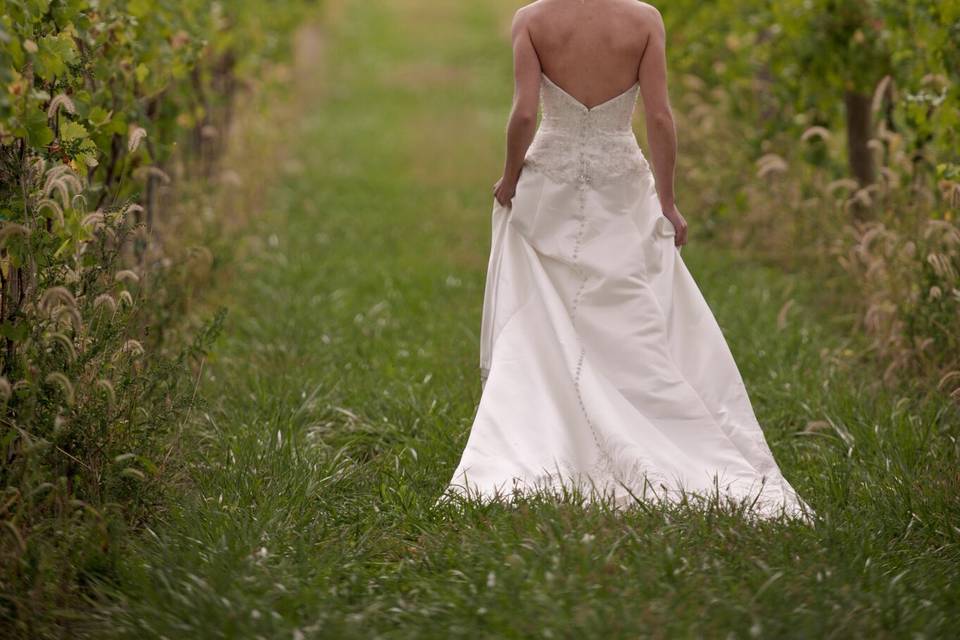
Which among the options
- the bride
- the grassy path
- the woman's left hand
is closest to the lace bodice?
the bride

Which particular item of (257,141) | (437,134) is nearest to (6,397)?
(257,141)

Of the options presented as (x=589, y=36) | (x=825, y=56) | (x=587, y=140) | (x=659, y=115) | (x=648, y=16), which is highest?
(x=825, y=56)

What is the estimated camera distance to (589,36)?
466 centimetres

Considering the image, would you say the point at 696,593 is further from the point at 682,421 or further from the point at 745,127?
the point at 745,127

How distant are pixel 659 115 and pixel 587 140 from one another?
30 centimetres

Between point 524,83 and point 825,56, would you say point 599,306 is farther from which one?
point 825,56

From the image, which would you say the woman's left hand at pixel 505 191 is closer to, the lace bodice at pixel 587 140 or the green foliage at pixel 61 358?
the lace bodice at pixel 587 140

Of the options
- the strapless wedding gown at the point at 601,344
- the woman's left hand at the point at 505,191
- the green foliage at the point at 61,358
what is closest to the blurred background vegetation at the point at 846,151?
the strapless wedding gown at the point at 601,344

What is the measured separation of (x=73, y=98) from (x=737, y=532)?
2991 mm

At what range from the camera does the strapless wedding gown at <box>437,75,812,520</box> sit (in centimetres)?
457

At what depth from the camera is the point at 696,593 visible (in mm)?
3486

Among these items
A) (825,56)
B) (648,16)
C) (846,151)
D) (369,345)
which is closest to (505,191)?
(648,16)

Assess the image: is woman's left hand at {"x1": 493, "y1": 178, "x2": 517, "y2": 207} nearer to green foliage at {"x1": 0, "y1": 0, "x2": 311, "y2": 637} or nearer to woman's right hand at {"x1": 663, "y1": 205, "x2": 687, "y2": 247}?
woman's right hand at {"x1": 663, "y1": 205, "x2": 687, "y2": 247}

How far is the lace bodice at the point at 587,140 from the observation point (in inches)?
189
